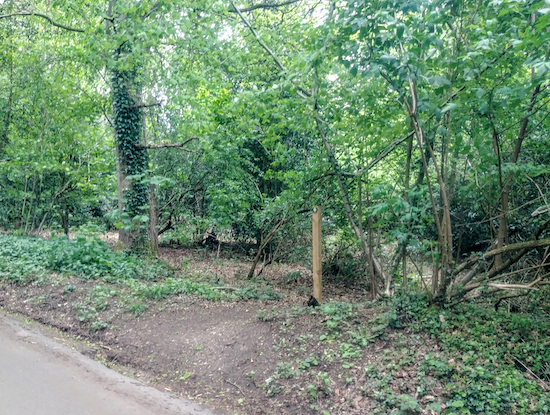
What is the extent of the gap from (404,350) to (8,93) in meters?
13.2

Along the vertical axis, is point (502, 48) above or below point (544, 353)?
above

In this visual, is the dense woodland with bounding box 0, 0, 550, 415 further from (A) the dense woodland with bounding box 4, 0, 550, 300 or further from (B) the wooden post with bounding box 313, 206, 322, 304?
(B) the wooden post with bounding box 313, 206, 322, 304

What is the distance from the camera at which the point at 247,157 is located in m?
13.1

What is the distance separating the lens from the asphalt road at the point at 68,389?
3.90 metres

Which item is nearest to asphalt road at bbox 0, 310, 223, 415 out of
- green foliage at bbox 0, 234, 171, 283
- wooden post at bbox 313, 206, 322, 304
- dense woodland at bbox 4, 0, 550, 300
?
green foliage at bbox 0, 234, 171, 283

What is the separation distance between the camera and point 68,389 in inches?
168

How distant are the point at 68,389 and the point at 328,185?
5.13 metres

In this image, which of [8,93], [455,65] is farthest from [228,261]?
[455,65]

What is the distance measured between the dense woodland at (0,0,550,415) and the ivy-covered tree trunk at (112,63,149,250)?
52 mm

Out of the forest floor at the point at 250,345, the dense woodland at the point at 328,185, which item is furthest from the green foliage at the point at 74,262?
the forest floor at the point at 250,345

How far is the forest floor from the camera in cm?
420

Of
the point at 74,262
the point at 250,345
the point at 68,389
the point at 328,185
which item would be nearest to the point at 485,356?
the point at 250,345

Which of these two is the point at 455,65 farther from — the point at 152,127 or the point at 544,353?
the point at 152,127

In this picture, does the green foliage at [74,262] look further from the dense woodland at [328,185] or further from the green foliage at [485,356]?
the green foliage at [485,356]
